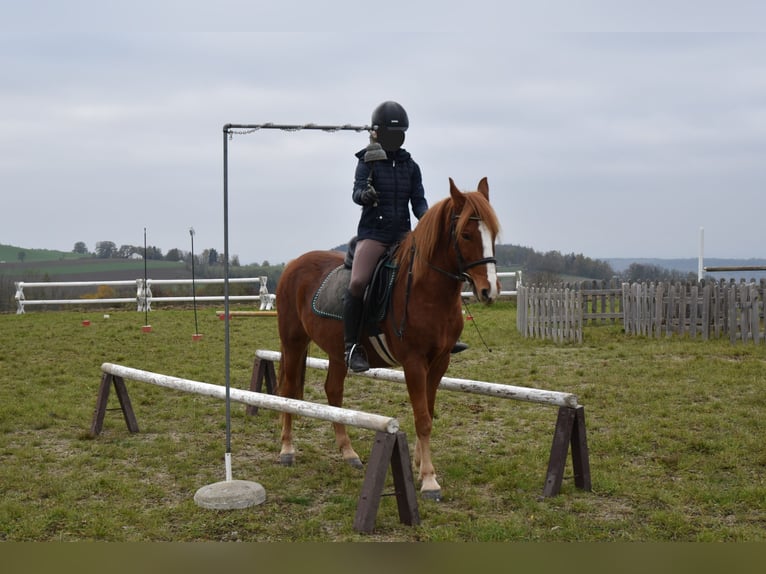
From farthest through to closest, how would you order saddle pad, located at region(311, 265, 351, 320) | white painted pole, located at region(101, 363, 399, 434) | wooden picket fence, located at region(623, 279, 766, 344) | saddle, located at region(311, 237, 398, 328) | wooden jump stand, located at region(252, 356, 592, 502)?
wooden picket fence, located at region(623, 279, 766, 344)
saddle pad, located at region(311, 265, 351, 320)
saddle, located at region(311, 237, 398, 328)
wooden jump stand, located at region(252, 356, 592, 502)
white painted pole, located at region(101, 363, 399, 434)

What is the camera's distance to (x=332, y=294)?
6480mm

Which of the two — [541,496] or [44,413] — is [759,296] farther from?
[44,413]

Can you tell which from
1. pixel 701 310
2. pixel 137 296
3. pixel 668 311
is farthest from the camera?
pixel 137 296

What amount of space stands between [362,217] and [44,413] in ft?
18.6

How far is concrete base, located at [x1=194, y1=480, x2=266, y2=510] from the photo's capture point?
5.54 metres

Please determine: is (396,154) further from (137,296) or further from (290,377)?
(137,296)

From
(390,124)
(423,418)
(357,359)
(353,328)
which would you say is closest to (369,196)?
(390,124)

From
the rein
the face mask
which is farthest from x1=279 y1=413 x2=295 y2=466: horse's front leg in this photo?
the face mask

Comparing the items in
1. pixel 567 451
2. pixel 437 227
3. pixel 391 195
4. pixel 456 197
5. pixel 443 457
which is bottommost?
pixel 443 457

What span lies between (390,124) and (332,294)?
1.68 metres

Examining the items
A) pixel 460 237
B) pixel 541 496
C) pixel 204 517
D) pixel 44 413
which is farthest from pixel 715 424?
pixel 44 413

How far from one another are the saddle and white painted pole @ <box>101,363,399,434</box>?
88 cm

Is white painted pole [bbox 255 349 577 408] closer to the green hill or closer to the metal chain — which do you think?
the metal chain

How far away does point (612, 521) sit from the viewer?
17.0 feet
